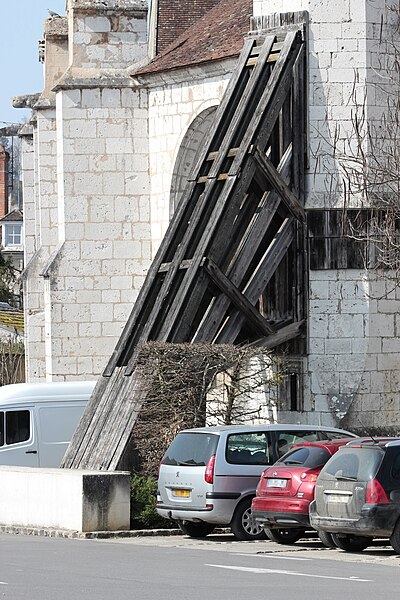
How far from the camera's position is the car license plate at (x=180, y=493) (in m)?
19.6

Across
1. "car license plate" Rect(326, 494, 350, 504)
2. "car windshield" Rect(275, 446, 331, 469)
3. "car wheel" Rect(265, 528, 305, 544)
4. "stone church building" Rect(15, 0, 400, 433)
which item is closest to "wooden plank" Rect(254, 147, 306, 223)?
"stone church building" Rect(15, 0, 400, 433)

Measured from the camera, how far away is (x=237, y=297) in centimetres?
2403

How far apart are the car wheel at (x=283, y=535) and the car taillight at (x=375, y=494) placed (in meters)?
2.72

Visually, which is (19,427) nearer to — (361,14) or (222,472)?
(222,472)

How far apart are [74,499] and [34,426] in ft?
18.9

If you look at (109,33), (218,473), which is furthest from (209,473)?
(109,33)

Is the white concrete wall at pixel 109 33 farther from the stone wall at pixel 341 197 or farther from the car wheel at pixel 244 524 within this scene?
the car wheel at pixel 244 524

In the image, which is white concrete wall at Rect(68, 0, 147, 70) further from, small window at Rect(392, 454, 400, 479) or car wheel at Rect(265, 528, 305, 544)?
small window at Rect(392, 454, 400, 479)

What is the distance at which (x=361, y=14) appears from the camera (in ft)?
80.3

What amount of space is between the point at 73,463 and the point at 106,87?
9.69m

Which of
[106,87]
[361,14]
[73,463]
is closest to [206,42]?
[106,87]

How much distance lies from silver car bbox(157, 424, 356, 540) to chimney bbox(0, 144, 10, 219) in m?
91.7

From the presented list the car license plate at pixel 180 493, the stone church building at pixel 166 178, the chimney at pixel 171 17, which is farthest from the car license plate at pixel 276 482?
the chimney at pixel 171 17

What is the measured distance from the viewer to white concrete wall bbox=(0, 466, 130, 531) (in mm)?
20328
